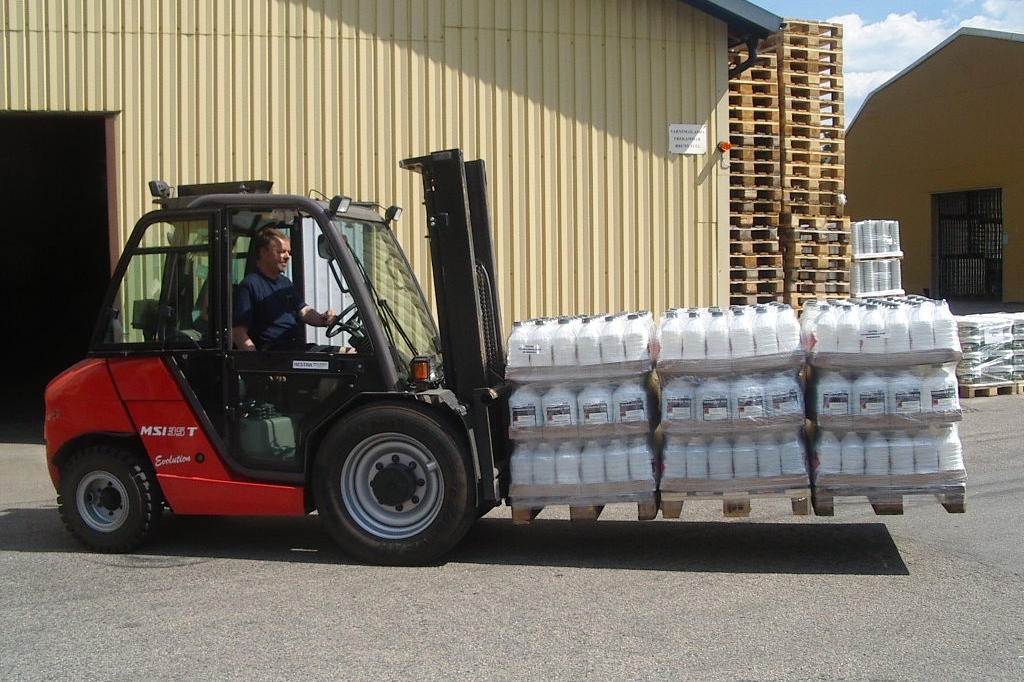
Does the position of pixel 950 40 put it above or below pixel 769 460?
above

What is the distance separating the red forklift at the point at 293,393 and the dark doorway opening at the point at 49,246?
31.8 ft

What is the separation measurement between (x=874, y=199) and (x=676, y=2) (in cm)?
2645

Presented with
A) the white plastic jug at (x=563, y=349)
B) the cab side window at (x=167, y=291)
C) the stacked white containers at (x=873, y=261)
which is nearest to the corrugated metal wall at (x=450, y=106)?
the stacked white containers at (x=873, y=261)

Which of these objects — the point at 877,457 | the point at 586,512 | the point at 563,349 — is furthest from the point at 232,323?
the point at 877,457

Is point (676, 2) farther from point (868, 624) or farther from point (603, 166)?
point (868, 624)

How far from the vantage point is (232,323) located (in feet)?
23.2

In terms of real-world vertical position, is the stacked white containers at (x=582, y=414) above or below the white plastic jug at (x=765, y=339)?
below

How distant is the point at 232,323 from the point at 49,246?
21709 mm

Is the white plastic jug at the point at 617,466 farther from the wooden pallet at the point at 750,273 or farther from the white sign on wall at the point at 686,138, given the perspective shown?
the wooden pallet at the point at 750,273

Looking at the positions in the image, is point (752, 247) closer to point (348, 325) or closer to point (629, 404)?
point (629, 404)

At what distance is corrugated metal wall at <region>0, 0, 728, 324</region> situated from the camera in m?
11.5

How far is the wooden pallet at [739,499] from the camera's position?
21.5 feet

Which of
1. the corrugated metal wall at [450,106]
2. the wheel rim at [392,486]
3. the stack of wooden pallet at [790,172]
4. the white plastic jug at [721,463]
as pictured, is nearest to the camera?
the white plastic jug at [721,463]

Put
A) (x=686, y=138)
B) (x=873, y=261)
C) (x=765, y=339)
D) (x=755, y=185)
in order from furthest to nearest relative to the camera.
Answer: (x=873, y=261), (x=755, y=185), (x=686, y=138), (x=765, y=339)
